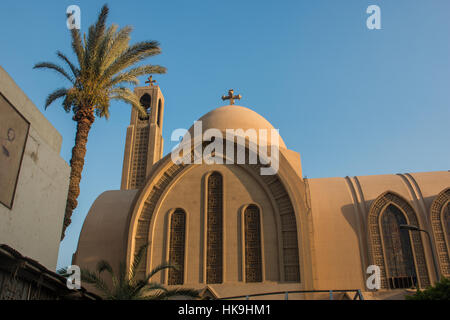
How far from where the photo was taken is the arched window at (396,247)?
593 inches

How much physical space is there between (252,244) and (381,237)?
444cm

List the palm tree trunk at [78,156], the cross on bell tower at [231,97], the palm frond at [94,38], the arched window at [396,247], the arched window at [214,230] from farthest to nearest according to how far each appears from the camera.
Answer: the cross on bell tower at [231,97], the arched window at [396,247], the arched window at [214,230], the palm frond at [94,38], the palm tree trunk at [78,156]

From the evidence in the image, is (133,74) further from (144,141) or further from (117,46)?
(144,141)

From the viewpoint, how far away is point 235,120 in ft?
66.3

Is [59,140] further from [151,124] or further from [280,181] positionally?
[151,124]

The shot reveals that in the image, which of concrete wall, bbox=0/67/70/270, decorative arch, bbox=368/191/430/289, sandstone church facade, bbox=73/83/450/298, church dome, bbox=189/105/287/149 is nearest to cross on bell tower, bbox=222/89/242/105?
church dome, bbox=189/105/287/149

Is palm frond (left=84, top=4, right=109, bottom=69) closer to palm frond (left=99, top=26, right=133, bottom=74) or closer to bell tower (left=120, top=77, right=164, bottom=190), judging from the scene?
palm frond (left=99, top=26, right=133, bottom=74)

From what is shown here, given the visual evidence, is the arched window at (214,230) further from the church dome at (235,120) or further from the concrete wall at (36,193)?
the concrete wall at (36,193)

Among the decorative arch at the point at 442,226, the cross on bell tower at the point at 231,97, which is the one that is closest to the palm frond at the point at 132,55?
the cross on bell tower at the point at 231,97

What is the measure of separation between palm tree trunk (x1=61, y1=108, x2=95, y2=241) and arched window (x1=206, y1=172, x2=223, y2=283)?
4.61 metres

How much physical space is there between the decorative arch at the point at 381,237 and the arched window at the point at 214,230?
16.6 ft

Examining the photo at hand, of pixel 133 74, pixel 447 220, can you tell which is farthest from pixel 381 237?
pixel 133 74

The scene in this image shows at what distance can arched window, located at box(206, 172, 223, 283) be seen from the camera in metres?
14.7

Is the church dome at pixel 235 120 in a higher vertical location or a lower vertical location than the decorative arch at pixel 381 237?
higher
